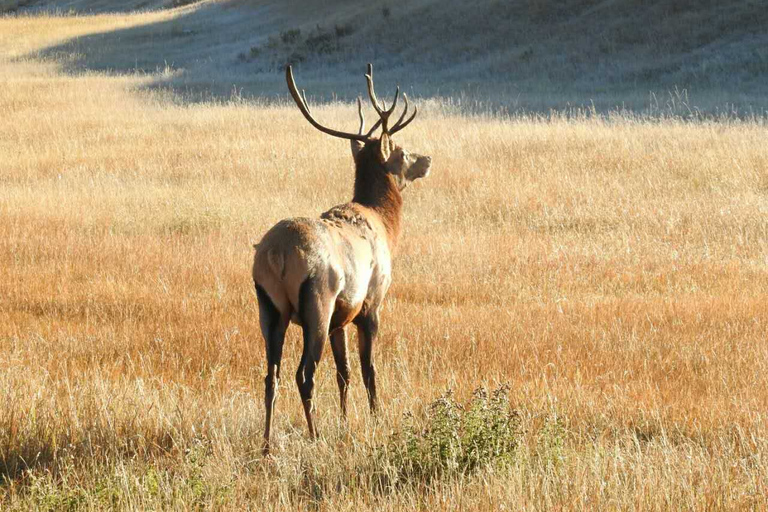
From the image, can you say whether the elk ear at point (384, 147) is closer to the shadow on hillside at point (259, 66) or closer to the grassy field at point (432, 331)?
the grassy field at point (432, 331)

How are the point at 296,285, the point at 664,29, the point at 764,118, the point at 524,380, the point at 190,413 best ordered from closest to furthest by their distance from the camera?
the point at 296,285 < the point at 190,413 < the point at 524,380 < the point at 764,118 < the point at 664,29

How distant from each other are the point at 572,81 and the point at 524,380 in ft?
78.9

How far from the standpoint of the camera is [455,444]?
14.7 ft

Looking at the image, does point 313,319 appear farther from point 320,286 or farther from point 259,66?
point 259,66

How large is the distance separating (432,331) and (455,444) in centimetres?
271

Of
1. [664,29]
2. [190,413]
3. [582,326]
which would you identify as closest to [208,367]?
[190,413]

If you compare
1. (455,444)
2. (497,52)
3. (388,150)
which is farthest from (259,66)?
(455,444)

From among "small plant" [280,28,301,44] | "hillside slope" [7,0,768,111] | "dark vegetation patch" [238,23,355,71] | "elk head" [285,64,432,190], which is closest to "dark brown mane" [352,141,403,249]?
"elk head" [285,64,432,190]

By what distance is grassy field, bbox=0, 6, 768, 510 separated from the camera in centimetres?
434

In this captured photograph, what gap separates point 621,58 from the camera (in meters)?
30.7

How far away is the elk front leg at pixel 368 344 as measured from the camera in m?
5.19

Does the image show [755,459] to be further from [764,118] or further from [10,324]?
[764,118]

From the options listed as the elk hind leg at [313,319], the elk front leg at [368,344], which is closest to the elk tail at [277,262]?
the elk hind leg at [313,319]

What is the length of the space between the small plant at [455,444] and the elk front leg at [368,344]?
67cm
